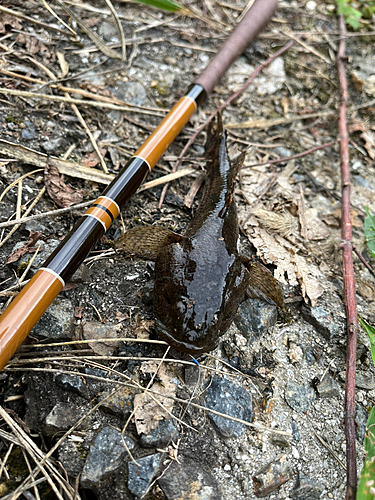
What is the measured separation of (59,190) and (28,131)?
28.4 inches

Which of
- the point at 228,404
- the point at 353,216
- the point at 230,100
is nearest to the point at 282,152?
the point at 230,100

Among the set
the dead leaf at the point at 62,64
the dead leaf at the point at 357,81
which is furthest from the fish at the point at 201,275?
the dead leaf at the point at 357,81

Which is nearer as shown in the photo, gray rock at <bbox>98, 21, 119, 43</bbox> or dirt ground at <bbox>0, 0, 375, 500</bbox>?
dirt ground at <bbox>0, 0, 375, 500</bbox>

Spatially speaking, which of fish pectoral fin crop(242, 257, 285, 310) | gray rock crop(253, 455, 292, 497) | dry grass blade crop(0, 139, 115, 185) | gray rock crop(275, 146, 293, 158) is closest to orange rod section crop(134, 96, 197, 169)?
dry grass blade crop(0, 139, 115, 185)

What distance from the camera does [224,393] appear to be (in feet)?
8.99

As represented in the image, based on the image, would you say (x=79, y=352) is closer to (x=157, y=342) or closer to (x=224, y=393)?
(x=157, y=342)

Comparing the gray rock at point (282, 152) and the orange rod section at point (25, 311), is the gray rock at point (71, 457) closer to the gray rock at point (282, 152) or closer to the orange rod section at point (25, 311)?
the orange rod section at point (25, 311)

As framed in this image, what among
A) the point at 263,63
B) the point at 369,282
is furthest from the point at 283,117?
the point at 369,282

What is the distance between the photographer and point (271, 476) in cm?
254

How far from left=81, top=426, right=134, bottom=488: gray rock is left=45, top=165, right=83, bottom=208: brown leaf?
1.84m

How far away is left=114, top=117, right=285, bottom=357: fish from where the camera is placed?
2635 millimetres

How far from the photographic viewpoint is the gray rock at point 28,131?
3.61 m

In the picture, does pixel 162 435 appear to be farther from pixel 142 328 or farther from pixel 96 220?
pixel 96 220

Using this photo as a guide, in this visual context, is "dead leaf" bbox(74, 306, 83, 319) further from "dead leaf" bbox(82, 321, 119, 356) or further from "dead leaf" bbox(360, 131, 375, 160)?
"dead leaf" bbox(360, 131, 375, 160)
